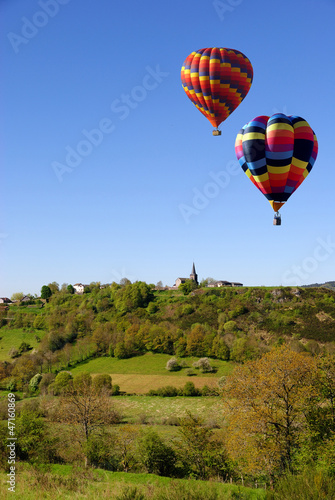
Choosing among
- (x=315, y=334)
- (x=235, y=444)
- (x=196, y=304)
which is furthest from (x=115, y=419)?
(x=196, y=304)

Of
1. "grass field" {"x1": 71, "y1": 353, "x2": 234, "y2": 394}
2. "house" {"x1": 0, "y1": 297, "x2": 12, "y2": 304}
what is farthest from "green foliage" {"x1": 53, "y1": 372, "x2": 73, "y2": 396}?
"house" {"x1": 0, "y1": 297, "x2": 12, "y2": 304}

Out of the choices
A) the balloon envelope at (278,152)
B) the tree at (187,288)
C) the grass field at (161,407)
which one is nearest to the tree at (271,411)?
the balloon envelope at (278,152)

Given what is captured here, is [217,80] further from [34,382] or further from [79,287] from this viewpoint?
[79,287]

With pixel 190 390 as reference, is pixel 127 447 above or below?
above

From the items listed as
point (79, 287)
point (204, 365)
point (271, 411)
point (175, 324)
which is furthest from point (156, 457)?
point (79, 287)

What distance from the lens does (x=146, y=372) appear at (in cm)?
6962

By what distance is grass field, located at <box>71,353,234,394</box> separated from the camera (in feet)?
200

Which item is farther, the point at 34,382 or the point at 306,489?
the point at 34,382

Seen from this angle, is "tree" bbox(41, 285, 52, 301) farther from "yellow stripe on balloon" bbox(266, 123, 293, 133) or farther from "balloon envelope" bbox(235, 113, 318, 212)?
"yellow stripe on balloon" bbox(266, 123, 293, 133)

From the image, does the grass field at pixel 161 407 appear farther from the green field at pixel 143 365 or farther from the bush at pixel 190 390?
the green field at pixel 143 365

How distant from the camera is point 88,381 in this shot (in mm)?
55594

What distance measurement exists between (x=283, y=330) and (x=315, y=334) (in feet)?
20.5

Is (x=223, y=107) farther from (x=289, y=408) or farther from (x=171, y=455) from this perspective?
(x=171, y=455)

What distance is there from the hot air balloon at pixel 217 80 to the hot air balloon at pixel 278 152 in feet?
25.4
